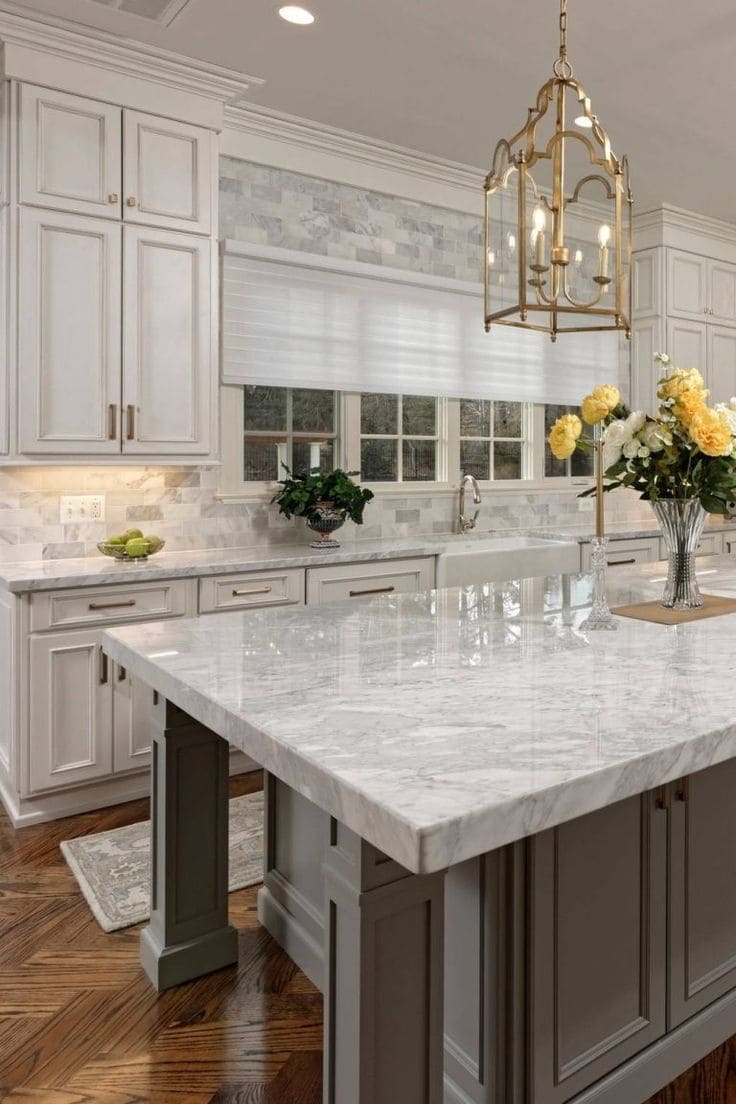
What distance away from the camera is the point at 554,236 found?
Answer: 1.71 m

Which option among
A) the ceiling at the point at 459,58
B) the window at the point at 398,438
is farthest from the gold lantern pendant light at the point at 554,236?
the window at the point at 398,438

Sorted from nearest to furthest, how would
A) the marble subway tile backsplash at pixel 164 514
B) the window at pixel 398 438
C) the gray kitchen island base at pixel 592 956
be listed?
the gray kitchen island base at pixel 592 956 → the marble subway tile backsplash at pixel 164 514 → the window at pixel 398 438

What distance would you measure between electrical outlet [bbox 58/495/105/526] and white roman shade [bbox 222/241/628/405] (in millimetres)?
856

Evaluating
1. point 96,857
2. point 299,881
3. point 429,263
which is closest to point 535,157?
point 299,881

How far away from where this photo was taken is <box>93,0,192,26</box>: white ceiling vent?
2.96m

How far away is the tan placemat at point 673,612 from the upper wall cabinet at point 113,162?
2.43 m

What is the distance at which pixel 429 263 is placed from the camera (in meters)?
4.71

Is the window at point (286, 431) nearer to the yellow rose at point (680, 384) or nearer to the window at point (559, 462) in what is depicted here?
the window at point (559, 462)

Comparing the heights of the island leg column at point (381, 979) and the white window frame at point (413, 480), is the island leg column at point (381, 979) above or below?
below

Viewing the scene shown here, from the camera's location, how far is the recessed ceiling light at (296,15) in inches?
120

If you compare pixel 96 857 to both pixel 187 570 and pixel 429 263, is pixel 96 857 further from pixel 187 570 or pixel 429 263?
pixel 429 263

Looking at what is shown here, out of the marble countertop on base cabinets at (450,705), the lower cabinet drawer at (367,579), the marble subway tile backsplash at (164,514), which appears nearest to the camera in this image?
the marble countertop on base cabinets at (450,705)

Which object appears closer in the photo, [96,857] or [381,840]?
[381,840]

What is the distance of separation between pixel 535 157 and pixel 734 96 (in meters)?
2.67
